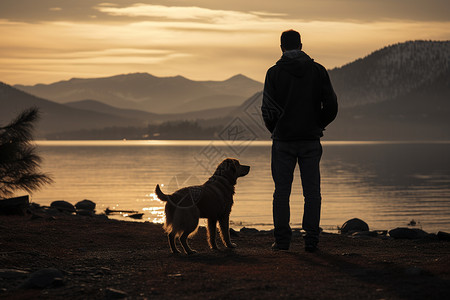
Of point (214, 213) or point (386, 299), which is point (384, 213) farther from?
point (386, 299)

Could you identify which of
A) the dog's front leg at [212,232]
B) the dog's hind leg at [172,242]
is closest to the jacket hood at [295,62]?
the dog's front leg at [212,232]

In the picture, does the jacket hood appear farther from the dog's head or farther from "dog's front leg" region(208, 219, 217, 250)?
"dog's front leg" region(208, 219, 217, 250)

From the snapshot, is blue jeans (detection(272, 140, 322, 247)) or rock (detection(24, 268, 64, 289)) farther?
blue jeans (detection(272, 140, 322, 247))

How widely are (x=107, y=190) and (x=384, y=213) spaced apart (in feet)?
58.9

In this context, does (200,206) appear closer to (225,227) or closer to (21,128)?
(225,227)

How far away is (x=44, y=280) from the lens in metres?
7.04

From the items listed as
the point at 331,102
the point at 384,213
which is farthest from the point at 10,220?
the point at 384,213

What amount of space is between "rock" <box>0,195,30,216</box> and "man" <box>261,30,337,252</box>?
9.13 metres

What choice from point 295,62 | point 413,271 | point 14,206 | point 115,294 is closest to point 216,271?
point 115,294

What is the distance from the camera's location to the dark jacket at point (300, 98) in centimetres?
894

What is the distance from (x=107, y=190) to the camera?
36.6 metres

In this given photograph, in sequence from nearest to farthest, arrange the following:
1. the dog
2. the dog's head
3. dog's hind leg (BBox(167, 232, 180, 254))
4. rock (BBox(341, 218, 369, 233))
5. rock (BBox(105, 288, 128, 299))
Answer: rock (BBox(105, 288, 128, 299)), the dog, dog's hind leg (BBox(167, 232, 180, 254)), the dog's head, rock (BBox(341, 218, 369, 233))

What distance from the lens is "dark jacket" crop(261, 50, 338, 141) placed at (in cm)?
894

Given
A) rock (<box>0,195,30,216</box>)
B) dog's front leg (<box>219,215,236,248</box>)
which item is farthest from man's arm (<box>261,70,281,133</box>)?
rock (<box>0,195,30,216</box>)
